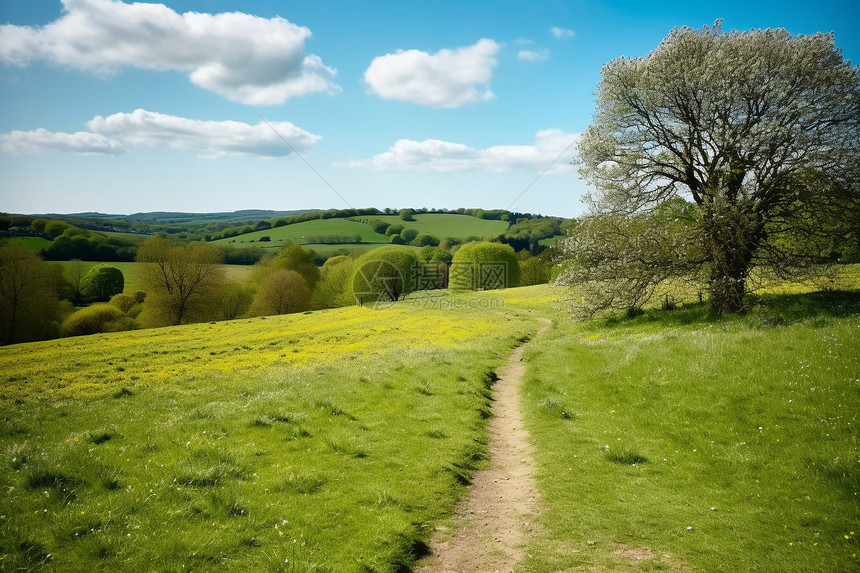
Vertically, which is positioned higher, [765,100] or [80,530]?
[765,100]

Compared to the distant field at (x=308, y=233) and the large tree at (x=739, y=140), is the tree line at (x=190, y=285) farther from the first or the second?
the large tree at (x=739, y=140)

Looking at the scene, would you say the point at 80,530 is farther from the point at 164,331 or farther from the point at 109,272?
the point at 109,272

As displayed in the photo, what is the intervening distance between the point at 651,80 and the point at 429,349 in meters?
18.0

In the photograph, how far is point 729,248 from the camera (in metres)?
20.6

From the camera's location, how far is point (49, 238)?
46031 mm

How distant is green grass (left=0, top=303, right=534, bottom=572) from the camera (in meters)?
6.59

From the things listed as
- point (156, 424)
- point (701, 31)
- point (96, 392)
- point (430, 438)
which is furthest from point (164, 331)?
point (701, 31)

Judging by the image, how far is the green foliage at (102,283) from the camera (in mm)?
53938

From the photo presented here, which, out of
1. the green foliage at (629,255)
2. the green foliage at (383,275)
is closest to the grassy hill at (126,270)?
the green foliage at (383,275)

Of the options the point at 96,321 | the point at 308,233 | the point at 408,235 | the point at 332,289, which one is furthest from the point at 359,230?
the point at 96,321

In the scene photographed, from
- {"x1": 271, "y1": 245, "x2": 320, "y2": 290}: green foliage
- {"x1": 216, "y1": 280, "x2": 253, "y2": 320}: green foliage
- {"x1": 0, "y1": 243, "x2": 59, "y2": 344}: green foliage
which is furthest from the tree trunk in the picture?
{"x1": 271, "y1": 245, "x2": 320, "y2": 290}: green foliage

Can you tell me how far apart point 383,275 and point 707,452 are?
55585 mm

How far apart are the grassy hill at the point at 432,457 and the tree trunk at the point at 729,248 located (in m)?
1.59

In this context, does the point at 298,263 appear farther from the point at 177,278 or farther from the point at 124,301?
the point at 124,301
